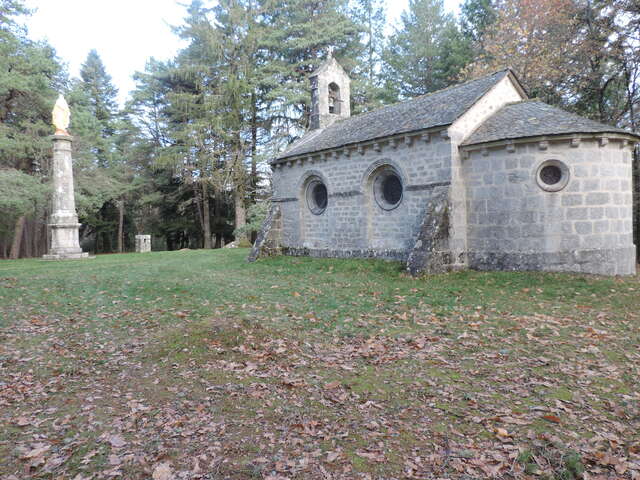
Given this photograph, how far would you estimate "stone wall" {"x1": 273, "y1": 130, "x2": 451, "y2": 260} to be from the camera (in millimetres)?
12242

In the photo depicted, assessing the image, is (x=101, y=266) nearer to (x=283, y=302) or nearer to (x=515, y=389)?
(x=283, y=302)

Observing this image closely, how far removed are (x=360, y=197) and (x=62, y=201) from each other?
14.2 meters

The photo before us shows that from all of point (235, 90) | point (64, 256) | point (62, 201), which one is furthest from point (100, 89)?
point (64, 256)

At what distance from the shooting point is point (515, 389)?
4.55 meters

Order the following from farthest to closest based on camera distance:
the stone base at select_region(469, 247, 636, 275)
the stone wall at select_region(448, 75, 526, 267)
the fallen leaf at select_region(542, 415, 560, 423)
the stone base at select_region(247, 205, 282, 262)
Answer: the stone base at select_region(247, 205, 282, 262) → the stone wall at select_region(448, 75, 526, 267) → the stone base at select_region(469, 247, 636, 275) → the fallen leaf at select_region(542, 415, 560, 423)

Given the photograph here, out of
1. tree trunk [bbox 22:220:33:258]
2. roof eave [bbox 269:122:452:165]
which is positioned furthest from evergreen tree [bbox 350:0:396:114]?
tree trunk [bbox 22:220:33:258]

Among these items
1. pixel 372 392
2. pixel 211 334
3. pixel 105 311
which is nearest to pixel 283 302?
pixel 211 334

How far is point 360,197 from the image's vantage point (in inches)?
554

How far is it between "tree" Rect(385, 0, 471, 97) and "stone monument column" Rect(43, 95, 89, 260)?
21825mm

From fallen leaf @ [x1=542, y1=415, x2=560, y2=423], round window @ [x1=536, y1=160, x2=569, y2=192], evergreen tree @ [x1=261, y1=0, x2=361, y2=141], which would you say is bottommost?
fallen leaf @ [x1=542, y1=415, x2=560, y2=423]

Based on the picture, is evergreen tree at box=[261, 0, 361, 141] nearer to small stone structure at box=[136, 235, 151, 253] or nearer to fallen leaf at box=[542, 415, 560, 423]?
small stone structure at box=[136, 235, 151, 253]

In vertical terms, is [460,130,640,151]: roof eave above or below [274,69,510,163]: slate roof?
below

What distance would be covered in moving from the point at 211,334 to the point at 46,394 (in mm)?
2070

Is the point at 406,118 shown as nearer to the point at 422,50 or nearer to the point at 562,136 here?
the point at 562,136
